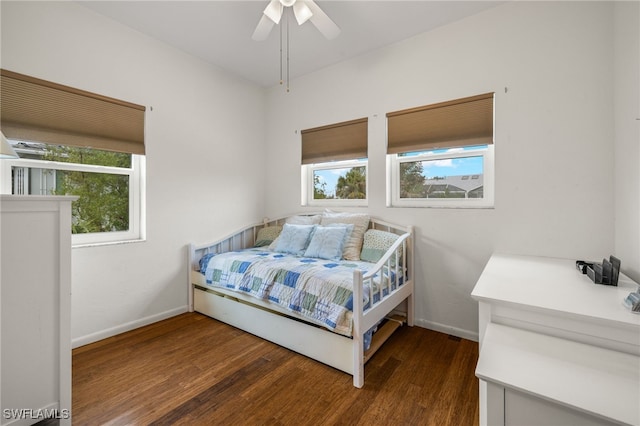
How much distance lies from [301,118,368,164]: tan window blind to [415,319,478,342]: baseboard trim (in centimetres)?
164

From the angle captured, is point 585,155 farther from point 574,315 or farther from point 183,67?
point 183,67

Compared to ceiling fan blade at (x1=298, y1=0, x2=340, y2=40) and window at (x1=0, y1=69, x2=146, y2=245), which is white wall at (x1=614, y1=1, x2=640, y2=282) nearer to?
ceiling fan blade at (x1=298, y1=0, x2=340, y2=40)

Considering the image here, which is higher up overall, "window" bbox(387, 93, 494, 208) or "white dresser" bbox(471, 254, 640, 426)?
"window" bbox(387, 93, 494, 208)

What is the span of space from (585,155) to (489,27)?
1169 millimetres

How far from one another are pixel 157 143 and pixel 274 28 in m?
1.46

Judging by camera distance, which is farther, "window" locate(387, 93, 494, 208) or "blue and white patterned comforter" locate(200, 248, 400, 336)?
"window" locate(387, 93, 494, 208)

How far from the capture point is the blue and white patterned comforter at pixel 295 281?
1.68 m

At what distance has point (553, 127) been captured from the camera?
184 cm

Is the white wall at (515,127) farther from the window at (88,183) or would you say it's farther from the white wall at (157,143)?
the window at (88,183)

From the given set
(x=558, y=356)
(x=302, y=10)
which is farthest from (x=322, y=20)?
(x=558, y=356)

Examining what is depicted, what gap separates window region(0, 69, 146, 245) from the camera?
179 cm

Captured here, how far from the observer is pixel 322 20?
1.78 m

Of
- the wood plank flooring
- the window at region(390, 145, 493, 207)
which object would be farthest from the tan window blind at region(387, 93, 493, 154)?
the wood plank flooring

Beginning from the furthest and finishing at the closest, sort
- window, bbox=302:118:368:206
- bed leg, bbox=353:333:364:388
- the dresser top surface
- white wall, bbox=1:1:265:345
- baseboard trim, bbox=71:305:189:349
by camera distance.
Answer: window, bbox=302:118:368:206, baseboard trim, bbox=71:305:189:349, white wall, bbox=1:1:265:345, bed leg, bbox=353:333:364:388, the dresser top surface
